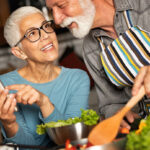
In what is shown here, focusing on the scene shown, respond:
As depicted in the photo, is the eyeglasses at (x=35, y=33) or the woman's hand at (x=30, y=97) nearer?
the woman's hand at (x=30, y=97)

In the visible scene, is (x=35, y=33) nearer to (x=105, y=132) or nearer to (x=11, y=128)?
(x=11, y=128)

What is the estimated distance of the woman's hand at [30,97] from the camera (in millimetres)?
1229

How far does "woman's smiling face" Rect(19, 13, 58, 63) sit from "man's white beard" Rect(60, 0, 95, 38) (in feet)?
0.63

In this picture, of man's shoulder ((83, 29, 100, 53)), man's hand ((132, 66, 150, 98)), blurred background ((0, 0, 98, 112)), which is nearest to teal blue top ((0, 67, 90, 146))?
man's shoulder ((83, 29, 100, 53))

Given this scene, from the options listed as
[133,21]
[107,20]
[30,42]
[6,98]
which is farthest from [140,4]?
[6,98]

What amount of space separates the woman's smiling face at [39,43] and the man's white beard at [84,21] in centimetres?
19

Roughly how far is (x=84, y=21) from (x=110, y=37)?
21 centimetres

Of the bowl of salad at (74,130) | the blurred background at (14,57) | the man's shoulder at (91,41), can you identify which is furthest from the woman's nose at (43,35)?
the blurred background at (14,57)

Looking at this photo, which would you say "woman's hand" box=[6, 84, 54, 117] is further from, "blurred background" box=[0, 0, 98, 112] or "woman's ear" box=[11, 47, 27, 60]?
"blurred background" box=[0, 0, 98, 112]

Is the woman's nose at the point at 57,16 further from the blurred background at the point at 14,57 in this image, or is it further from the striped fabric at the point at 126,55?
the blurred background at the point at 14,57

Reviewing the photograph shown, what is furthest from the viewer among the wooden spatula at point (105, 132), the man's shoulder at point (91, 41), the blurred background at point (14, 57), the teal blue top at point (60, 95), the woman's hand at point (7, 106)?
the blurred background at point (14, 57)

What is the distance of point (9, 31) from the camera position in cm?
166

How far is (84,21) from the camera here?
5.72 ft

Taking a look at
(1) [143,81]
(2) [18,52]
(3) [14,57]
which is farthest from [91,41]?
(3) [14,57]
